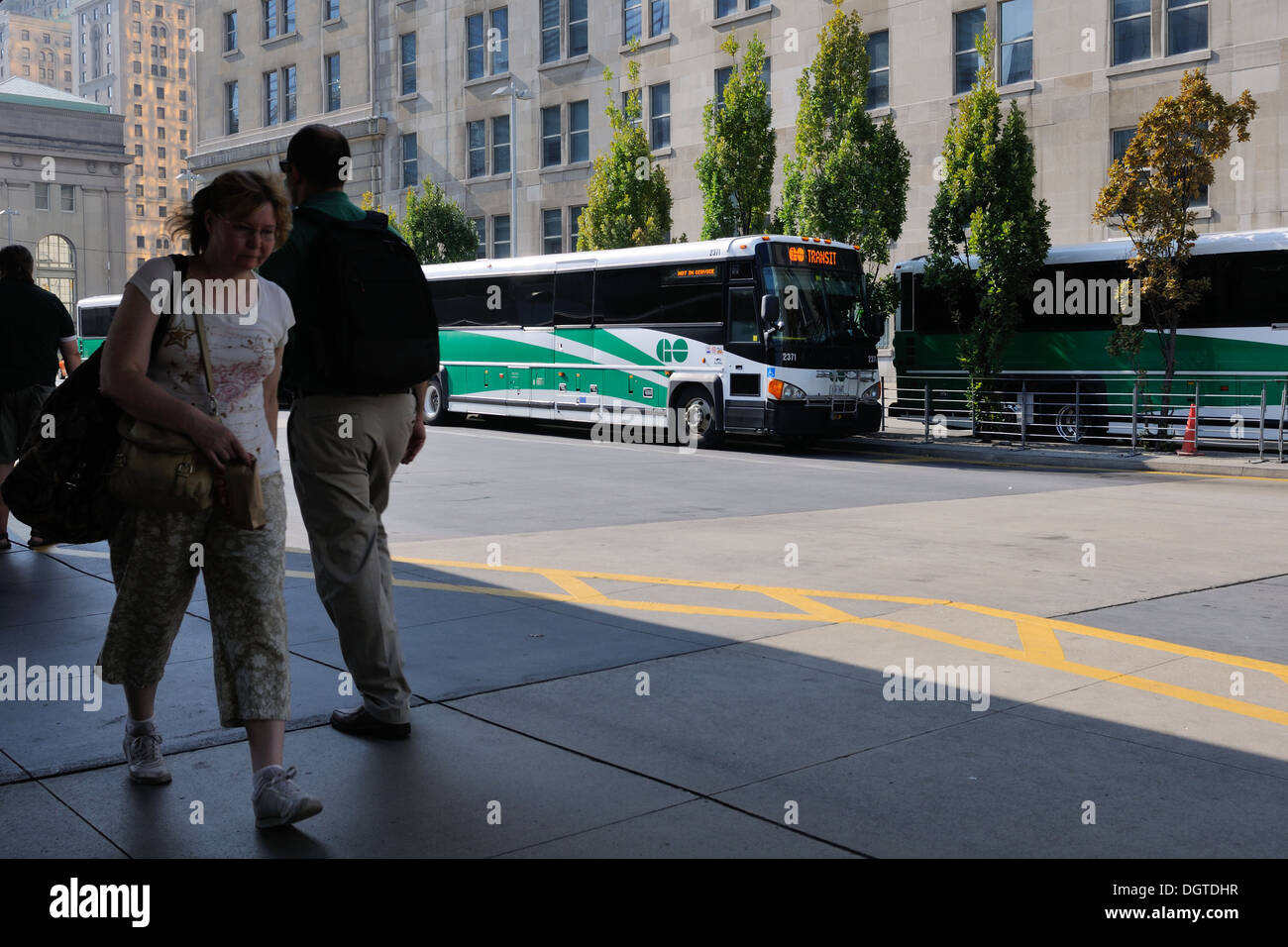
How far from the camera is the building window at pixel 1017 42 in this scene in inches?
1151

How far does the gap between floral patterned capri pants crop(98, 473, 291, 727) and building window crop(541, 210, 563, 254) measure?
3758 cm

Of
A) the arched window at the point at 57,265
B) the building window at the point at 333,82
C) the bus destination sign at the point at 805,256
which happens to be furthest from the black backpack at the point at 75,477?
the arched window at the point at 57,265

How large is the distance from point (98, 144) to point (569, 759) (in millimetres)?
98527

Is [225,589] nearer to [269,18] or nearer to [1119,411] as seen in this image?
[1119,411]

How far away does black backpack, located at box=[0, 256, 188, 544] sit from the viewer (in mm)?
3891

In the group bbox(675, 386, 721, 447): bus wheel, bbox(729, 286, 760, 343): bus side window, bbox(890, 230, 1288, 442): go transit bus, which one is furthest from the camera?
bbox(675, 386, 721, 447): bus wheel

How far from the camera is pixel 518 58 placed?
41719 mm

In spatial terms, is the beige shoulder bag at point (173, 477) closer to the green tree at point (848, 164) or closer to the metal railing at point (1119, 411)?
the metal railing at point (1119, 411)

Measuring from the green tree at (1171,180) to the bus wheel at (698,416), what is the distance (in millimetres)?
6497

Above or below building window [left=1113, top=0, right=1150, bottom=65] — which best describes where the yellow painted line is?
below

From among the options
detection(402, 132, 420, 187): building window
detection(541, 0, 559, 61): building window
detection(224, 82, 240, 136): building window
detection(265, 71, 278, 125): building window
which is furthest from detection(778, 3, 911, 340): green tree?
detection(224, 82, 240, 136): building window

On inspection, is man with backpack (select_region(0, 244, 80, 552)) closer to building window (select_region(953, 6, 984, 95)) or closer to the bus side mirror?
the bus side mirror
